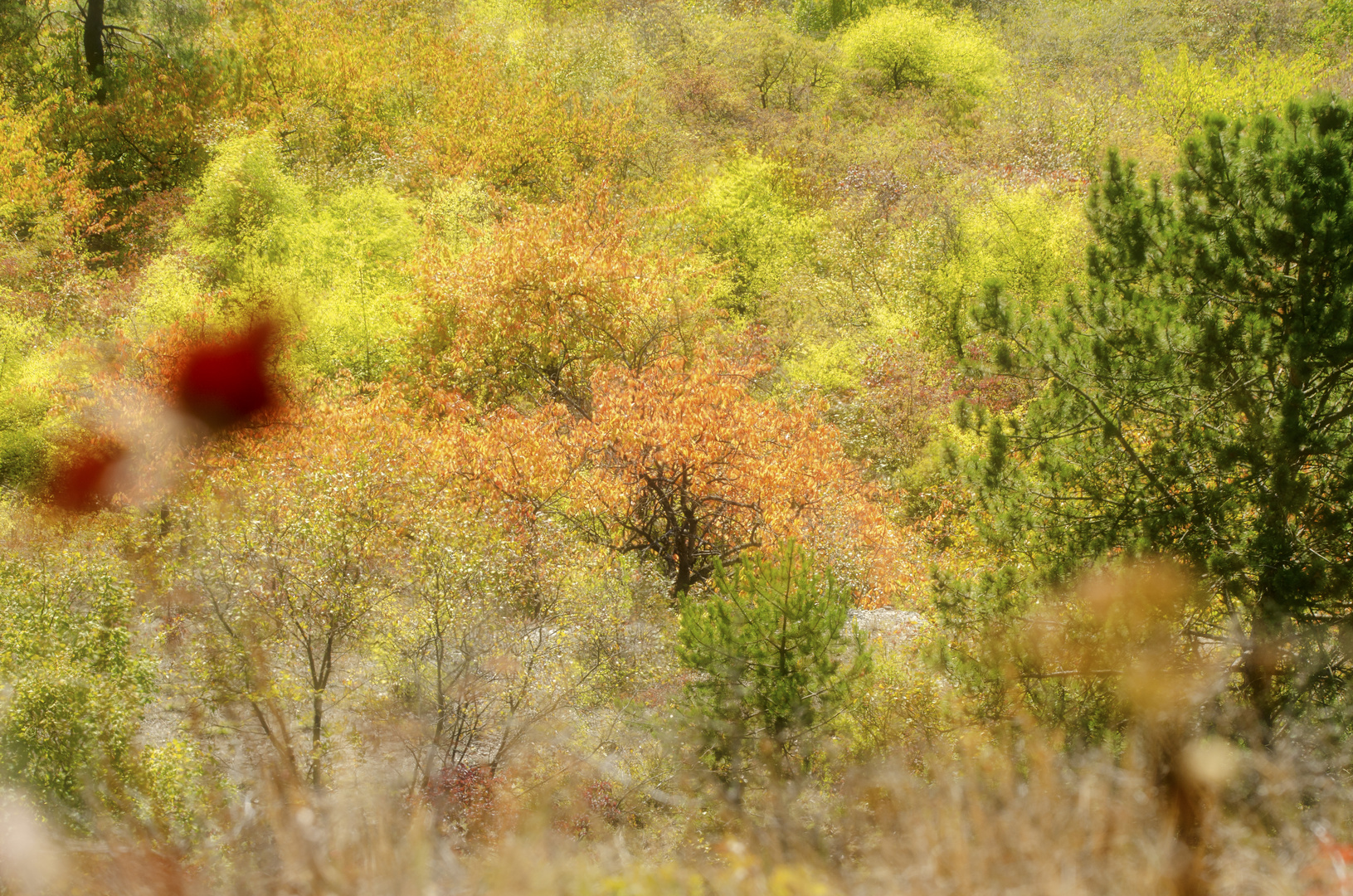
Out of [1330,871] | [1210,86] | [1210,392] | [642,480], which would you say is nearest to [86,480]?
[642,480]

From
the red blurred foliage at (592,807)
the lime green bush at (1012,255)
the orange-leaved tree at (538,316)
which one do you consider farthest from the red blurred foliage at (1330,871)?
the lime green bush at (1012,255)

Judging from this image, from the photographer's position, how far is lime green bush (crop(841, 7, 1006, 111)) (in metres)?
44.8

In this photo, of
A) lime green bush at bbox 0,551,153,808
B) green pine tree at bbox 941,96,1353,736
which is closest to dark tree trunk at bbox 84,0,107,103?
lime green bush at bbox 0,551,153,808

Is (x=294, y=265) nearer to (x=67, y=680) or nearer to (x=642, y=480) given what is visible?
(x=642, y=480)

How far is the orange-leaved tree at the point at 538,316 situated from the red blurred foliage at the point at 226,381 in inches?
161

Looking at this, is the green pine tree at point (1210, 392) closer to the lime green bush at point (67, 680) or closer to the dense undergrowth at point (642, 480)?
the dense undergrowth at point (642, 480)

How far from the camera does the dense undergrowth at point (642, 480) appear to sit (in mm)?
8227

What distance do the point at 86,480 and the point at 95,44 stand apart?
18.6m

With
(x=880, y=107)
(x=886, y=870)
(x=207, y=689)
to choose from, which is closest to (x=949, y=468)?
(x=886, y=870)

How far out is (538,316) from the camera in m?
23.5

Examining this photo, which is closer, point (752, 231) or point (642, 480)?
point (642, 480)

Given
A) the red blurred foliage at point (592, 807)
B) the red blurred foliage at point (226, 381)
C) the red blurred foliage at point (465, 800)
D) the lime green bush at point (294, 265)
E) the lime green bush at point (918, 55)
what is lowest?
the red blurred foliage at point (592, 807)

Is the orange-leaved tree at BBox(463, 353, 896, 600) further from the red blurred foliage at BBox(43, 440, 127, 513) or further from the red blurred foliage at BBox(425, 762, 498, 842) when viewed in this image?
the red blurred foliage at BBox(43, 440, 127, 513)

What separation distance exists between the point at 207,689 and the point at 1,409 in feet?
37.4
